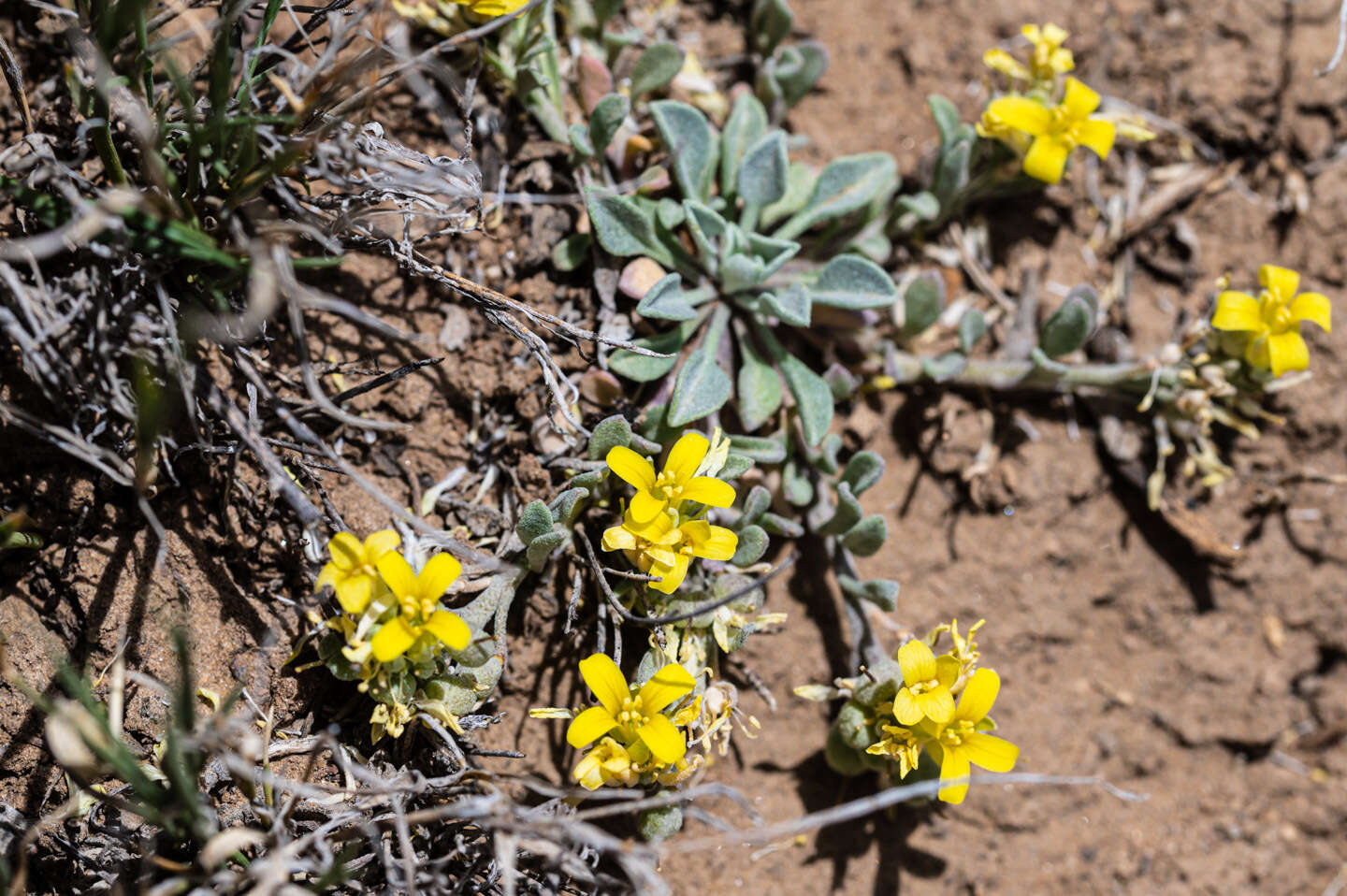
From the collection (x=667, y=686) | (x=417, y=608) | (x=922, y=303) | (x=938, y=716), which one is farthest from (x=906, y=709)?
(x=922, y=303)

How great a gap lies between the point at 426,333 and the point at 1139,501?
2.76m

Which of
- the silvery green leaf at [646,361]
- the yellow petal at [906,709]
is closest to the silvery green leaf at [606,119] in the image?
the silvery green leaf at [646,361]

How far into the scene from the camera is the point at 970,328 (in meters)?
3.46

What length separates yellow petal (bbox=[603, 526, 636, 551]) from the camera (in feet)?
8.50

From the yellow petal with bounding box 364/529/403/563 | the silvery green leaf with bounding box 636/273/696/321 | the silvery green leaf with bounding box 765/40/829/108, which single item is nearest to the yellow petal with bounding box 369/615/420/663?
the yellow petal with bounding box 364/529/403/563

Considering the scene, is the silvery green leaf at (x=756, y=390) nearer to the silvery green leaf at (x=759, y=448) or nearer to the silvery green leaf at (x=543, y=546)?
the silvery green leaf at (x=759, y=448)

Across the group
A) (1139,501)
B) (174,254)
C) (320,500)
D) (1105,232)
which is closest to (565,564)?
(320,500)

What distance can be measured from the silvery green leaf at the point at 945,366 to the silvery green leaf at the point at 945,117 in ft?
2.56

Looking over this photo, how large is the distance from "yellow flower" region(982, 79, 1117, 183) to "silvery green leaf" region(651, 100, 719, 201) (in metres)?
1.03

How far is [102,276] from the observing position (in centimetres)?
241

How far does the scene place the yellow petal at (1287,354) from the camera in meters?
3.19

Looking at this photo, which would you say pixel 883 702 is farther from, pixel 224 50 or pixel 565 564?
pixel 224 50

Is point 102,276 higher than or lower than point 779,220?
higher

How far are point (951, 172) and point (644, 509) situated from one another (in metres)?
1.87
